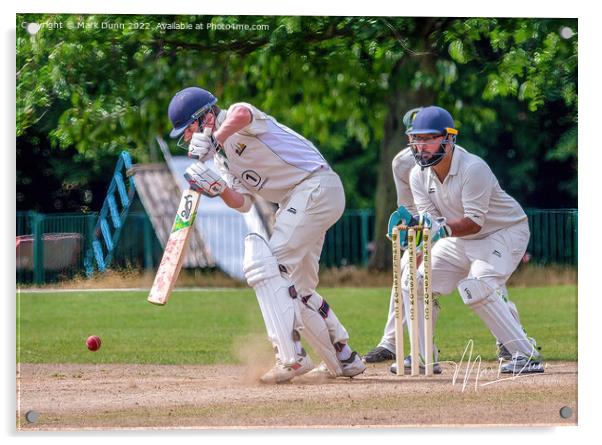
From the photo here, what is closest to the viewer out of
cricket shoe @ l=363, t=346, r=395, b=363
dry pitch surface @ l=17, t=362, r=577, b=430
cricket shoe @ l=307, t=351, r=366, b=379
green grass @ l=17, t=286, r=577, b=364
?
dry pitch surface @ l=17, t=362, r=577, b=430

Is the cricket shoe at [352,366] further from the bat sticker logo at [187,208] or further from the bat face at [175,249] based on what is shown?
the bat sticker logo at [187,208]

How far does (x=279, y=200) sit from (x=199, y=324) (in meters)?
2.33

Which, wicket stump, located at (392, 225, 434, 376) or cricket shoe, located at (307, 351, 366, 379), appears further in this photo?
cricket shoe, located at (307, 351, 366, 379)

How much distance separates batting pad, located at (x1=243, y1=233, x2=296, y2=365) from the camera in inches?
315

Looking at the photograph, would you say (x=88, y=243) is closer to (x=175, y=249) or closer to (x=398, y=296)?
(x=175, y=249)

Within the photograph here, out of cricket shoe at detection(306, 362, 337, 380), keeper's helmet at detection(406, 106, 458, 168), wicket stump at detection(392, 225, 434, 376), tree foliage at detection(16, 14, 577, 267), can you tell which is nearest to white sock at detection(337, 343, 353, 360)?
cricket shoe at detection(306, 362, 337, 380)

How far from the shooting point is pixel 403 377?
8.42 meters

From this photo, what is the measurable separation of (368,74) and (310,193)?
3.63ft

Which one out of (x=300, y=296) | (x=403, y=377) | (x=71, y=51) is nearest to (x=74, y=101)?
(x=71, y=51)

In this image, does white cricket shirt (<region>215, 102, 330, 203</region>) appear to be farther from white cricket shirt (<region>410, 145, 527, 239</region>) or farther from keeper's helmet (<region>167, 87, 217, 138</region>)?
white cricket shirt (<region>410, 145, 527, 239</region>)

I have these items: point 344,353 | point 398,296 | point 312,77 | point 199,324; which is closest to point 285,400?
point 344,353

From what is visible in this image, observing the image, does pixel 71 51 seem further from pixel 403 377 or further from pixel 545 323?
pixel 545 323

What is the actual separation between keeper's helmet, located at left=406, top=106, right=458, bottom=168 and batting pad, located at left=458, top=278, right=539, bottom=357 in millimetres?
728

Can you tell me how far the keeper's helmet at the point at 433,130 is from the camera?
28.0 feet
